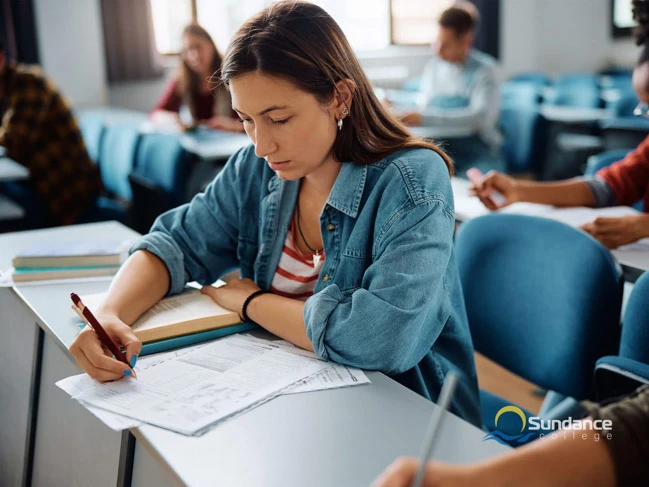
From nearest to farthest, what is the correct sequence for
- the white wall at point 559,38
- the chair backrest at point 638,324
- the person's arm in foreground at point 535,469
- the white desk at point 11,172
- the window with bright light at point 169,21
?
the person's arm in foreground at point 535,469 → the chair backrest at point 638,324 → the white desk at point 11,172 → the window with bright light at point 169,21 → the white wall at point 559,38

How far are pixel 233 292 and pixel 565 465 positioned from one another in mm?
790

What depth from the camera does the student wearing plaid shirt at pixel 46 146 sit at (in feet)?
11.9

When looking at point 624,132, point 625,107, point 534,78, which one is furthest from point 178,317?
point 534,78

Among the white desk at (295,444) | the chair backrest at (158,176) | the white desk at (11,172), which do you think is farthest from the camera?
the white desk at (11,172)

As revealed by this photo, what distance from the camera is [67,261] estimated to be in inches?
62.5

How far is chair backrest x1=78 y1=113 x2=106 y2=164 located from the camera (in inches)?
169

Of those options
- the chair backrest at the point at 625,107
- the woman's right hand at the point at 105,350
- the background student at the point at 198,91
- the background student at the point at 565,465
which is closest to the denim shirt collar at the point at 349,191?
the woman's right hand at the point at 105,350

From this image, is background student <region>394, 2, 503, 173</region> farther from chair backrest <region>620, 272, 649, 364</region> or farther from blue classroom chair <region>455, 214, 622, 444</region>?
chair backrest <region>620, 272, 649, 364</region>

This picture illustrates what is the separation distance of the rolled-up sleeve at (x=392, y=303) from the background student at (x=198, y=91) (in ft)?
10.0

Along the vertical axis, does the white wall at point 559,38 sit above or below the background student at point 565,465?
above

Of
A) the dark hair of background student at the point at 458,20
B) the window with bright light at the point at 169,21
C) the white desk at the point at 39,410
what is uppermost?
the window with bright light at the point at 169,21

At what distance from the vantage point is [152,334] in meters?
1.18

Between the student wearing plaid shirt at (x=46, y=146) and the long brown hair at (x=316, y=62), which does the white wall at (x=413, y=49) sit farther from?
the long brown hair at (x=316, y=62)

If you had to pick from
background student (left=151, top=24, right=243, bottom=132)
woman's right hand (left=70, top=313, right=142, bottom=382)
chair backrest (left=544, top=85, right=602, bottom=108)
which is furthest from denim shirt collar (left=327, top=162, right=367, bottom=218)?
chair backrest (left=544, top=85, right=602, bottom=108)
